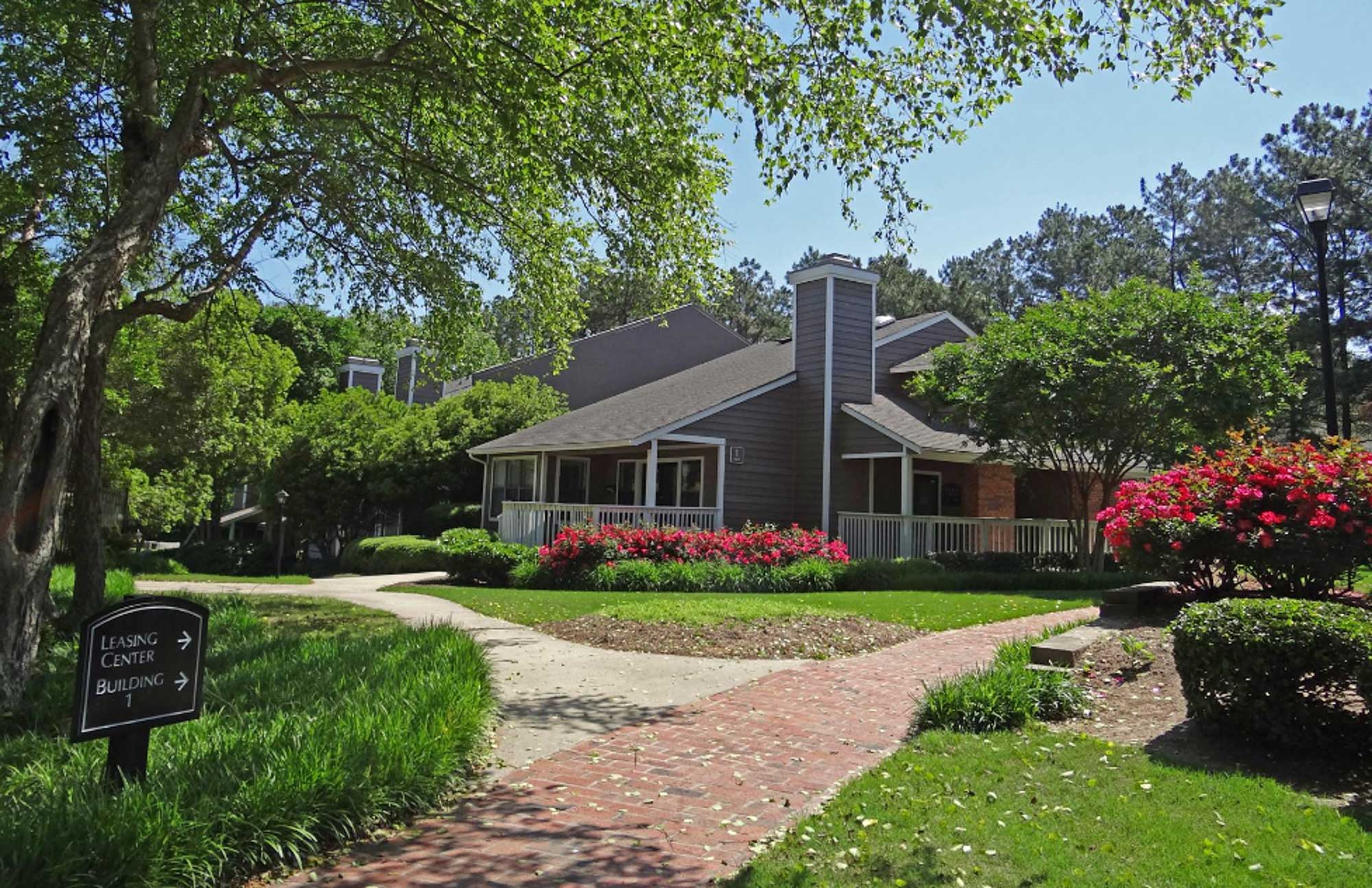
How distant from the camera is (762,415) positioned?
2175 cm

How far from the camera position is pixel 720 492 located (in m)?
20.8

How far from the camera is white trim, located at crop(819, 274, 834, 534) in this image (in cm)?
2139

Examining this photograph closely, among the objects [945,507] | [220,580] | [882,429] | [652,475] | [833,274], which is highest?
[833,274]

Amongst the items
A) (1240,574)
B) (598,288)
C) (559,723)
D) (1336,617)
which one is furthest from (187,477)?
(1336,617)

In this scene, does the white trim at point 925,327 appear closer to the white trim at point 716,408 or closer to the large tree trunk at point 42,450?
the white trim at point 716,408

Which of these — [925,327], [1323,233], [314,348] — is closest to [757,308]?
[314,348]

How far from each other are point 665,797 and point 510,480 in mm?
22588

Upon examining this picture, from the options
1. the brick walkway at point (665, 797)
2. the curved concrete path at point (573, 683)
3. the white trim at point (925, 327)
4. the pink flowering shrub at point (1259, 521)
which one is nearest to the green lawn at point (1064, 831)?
the brick walkway at point (665, 797)

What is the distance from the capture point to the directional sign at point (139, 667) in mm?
4227

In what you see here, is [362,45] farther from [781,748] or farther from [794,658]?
[781,748]

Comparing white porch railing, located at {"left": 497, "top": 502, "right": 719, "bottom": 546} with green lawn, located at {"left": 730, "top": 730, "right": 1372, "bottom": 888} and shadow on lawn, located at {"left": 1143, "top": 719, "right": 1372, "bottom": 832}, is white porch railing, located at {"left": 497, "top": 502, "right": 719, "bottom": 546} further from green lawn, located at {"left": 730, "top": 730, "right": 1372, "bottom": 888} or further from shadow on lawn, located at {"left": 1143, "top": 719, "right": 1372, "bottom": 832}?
green lawn, located at {"left": 730, "top": 730, "right": 1372, "bottom": 888}

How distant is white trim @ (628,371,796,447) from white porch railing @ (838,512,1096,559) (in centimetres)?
334

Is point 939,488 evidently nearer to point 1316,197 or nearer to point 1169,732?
point 1316,197

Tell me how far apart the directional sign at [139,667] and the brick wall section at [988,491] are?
65.1ft
